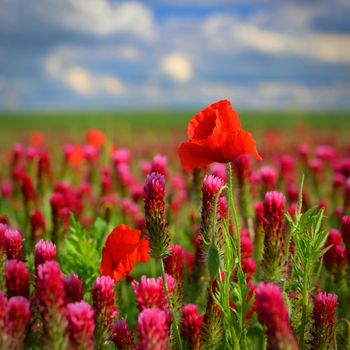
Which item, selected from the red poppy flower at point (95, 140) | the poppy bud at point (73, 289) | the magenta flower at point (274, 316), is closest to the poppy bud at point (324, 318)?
the magenta flower at point (274, 316)

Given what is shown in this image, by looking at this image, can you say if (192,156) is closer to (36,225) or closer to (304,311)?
(304,311)

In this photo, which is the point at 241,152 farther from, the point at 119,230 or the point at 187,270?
the point at 187,270

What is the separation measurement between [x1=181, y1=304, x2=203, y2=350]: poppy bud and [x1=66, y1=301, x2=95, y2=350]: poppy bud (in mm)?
588

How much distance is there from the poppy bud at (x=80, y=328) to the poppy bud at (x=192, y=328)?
588mm

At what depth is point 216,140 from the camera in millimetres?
1882

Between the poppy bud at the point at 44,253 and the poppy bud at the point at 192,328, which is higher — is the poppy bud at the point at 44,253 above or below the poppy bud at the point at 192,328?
above

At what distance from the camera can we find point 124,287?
3523mm

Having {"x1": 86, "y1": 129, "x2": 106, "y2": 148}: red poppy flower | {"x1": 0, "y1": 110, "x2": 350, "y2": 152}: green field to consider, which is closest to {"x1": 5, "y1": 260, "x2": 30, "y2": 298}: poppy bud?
{"x1": 86, "y1": 129, "x2": 106, "y2": 148}: red poppy flower

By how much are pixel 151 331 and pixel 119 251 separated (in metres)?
0.68

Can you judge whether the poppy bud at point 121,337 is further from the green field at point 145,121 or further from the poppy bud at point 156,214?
the green field at point 145,121

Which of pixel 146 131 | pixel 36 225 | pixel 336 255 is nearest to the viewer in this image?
pixel 336 255

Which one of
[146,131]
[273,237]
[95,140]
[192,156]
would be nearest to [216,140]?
[192,156]

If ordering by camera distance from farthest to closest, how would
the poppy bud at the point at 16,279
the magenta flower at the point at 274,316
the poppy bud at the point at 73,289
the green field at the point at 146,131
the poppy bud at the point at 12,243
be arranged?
1. the green field at the point at 146,131
2. the poppy bud at the point at 12,243
3. the poppy bud at the point at 73,289
4. the poppy bud at the point at 16,279
5. the magenta flower at the point at 274,316

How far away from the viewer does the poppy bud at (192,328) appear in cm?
205
